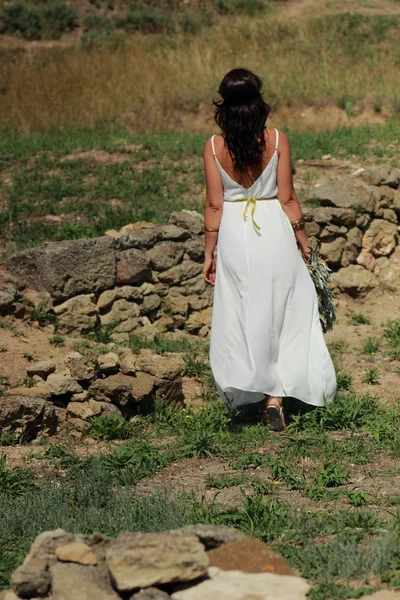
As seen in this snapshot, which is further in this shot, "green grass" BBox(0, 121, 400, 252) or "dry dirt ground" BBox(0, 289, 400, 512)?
"green grass" BBox(0, 121, 400, 252)

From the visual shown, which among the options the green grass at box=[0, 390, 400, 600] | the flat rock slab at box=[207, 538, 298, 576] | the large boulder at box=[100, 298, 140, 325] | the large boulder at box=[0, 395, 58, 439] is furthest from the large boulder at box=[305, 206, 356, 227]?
the flat rock slab at box=[207, 538, 298, 576]

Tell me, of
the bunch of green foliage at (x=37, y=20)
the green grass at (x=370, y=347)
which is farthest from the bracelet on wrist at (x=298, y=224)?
the bunch of green foliage at (x=37, y=20)

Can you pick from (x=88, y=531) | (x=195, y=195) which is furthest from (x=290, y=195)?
(x=195, y=195)

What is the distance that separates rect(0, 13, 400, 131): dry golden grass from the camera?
1427 cm

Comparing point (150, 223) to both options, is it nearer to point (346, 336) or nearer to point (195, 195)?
point (195, 195)

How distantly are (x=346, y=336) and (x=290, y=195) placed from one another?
2826 millimetres

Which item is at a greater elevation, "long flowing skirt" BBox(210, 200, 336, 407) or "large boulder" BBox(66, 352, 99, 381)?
"long flowing skirt" BBox(210, 200, 336, 407)

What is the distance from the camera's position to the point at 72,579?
11.1 ft

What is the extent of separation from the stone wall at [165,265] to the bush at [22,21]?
44.7 feet

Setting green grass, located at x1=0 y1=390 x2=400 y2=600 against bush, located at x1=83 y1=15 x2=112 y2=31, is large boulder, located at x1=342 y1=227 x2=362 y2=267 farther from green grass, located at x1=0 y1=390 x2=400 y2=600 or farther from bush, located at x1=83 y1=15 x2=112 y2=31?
bush, located at x1=83 y1=15 x2=112 y2=31

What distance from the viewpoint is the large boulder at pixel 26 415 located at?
5945mm

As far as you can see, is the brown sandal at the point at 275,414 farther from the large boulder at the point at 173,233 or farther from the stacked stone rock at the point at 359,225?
the stacked stone rock at the point at 359,225

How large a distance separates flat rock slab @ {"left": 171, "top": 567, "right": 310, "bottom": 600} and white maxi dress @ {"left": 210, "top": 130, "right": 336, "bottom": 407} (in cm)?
223

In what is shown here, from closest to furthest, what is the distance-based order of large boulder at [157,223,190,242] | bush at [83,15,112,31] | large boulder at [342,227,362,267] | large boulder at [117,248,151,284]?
large boulder at [117,248,151,284] → large boulder at [157,223,190,242] → large boulder at [342,227,362,267] → bush at [83,15,112,31]
